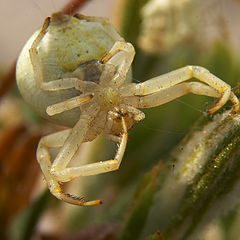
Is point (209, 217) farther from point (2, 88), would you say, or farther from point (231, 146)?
point (2, 88)

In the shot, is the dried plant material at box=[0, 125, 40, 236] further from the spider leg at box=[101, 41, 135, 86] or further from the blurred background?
the spider leg at box=[101, 41, 135, 86]

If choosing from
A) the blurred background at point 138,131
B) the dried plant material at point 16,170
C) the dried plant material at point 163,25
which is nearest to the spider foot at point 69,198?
the blurred background at point 138,131

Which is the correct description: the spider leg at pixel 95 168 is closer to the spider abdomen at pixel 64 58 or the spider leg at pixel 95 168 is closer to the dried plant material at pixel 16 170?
the spider abdomen at pixel 64 58

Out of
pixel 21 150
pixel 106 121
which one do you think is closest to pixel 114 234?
pixel 106 121

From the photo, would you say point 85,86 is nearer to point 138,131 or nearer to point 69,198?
point 69,198

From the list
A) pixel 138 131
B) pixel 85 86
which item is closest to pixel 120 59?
pixel 85 86

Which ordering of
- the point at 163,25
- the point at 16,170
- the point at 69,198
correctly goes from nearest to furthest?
1. the point at 69,198
2. the point at 16,170
3. the point at 163,25

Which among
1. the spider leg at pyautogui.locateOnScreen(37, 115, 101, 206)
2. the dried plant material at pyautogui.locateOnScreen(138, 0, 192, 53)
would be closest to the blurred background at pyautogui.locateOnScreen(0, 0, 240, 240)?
the dried plant material at pyautogui.locateOnScreen(138, 0, 192, 53)
